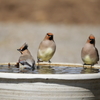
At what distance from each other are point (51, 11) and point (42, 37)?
4.82m

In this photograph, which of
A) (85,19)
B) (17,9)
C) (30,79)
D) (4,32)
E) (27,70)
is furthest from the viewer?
(17,9)

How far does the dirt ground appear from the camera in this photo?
13.1 meters

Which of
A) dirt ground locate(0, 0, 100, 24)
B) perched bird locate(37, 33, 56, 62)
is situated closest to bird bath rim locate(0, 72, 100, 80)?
perched bird locate(37, 33, 56, 62)

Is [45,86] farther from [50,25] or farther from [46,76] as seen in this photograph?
[50,25]

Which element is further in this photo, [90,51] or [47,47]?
[47,47]

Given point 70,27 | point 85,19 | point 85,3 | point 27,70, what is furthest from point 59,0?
point 27,70

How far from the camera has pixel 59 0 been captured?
1612 centimetres

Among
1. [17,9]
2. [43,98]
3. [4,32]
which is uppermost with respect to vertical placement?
[17,9]

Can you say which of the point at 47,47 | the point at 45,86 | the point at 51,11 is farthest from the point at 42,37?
the point at 45,86

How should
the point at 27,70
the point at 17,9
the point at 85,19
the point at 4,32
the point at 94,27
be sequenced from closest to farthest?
the point at 27,70, the point at 4,32, the point at 94,27, the point at 85,19, the point at 17,9

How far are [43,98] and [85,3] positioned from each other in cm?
1230

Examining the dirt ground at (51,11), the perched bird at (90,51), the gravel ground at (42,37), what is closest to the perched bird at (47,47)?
the perched bird at (90,51)

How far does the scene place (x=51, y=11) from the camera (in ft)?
47.2

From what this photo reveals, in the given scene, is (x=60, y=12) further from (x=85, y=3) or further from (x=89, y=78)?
(x=89, y=78)
